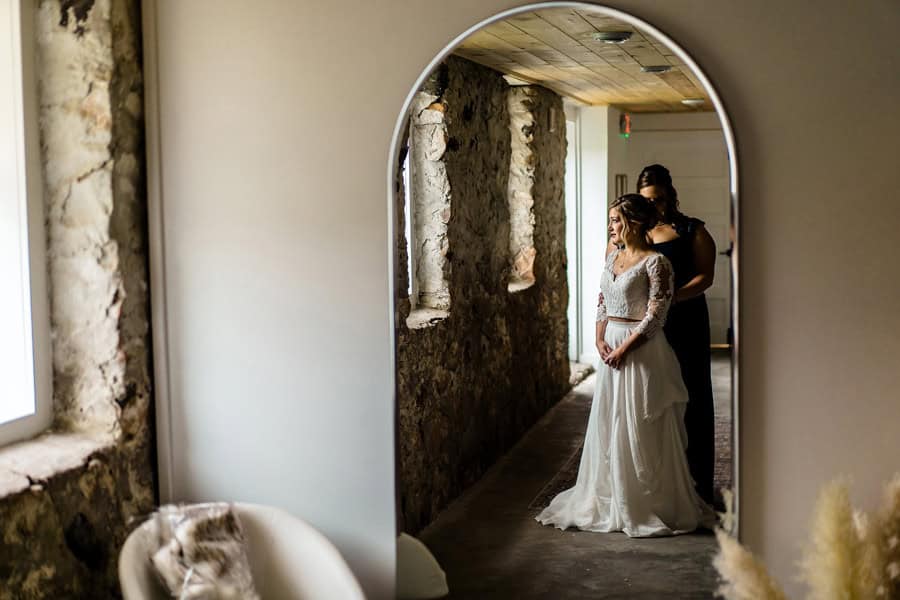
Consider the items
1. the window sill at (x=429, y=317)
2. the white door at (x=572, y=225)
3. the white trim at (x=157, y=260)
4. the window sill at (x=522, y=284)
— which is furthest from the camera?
the white trim at (x=157, y=260)

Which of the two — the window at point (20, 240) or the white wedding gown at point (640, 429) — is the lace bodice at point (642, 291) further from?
the window at point (20, 240)

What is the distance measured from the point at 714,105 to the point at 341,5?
929mm

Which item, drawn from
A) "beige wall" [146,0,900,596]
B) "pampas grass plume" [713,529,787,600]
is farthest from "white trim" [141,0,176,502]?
"pampas grass plume" [713,529,787,600]

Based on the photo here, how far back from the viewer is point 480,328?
2215 mm

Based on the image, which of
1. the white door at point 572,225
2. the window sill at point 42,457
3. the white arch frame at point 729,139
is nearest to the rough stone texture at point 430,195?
the white arch frame at point 729,139

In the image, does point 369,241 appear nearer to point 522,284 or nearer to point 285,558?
point 522,284

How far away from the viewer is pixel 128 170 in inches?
96.4

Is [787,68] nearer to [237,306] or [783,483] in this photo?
[783,483]

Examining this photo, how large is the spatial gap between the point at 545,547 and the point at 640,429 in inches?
14.5

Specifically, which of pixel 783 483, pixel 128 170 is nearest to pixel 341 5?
pixel 128 170

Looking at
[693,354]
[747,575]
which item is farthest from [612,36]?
[747,575]

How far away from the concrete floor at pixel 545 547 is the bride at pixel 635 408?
37 mm

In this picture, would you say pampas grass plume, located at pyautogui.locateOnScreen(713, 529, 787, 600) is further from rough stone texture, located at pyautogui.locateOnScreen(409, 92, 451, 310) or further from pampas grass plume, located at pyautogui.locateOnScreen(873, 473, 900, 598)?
rough stone texture, located at pyautogui.locateOnScreen(409, 92, 451, 310)

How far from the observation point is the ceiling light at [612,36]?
205 cm
